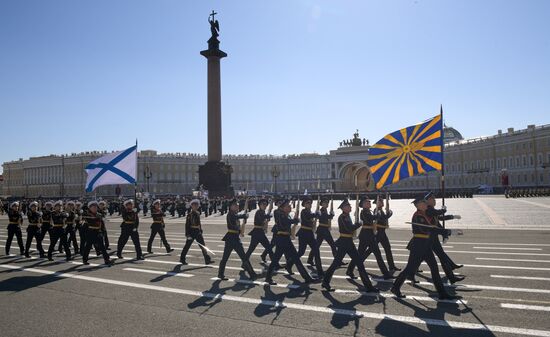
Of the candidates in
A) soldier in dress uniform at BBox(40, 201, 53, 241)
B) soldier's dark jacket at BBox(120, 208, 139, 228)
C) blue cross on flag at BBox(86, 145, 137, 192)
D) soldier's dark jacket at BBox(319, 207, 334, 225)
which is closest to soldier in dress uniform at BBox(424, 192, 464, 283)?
soldier's dark jacket at BBox(319, 207, 334, 225)

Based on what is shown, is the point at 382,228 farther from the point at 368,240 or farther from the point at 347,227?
the point at 347,227

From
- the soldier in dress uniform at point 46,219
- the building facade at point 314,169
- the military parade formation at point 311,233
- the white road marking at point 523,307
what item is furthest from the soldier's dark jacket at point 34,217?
the building facade at point 314,169

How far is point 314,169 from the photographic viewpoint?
431ft

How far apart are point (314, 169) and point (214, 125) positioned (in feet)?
282

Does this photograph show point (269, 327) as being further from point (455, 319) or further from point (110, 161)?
point (110, 161)

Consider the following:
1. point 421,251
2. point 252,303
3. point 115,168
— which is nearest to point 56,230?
point 115,168

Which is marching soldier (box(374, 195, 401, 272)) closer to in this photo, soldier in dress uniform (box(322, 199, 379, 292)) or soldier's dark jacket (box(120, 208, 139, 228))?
soldier in dress uniform (box(322, 199, 379, 292))

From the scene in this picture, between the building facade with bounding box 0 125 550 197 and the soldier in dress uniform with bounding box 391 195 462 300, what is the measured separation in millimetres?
78547

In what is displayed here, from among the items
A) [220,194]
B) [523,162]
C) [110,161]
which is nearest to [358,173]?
[523,162]

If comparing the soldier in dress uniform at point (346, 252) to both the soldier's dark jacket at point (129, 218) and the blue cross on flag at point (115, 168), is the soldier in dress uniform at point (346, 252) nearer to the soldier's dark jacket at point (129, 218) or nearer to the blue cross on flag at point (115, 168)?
the soldier's dark jacket at point (129, 218)

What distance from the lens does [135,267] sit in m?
12.2

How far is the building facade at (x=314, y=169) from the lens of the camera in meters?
81.5

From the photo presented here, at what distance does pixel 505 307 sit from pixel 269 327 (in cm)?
384

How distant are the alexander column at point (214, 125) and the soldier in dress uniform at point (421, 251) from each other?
40.0m
